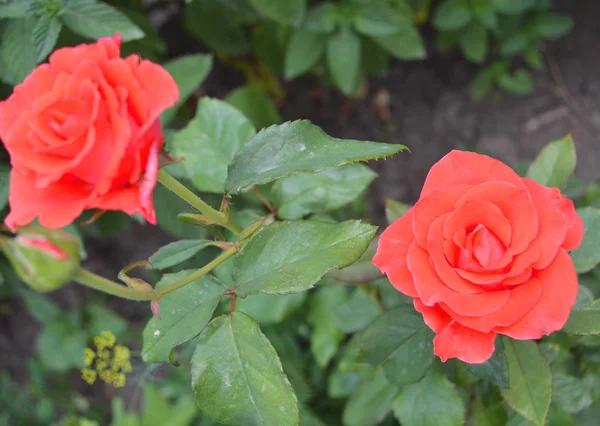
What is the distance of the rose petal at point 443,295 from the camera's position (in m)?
0.63

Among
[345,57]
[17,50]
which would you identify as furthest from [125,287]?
[345,57]

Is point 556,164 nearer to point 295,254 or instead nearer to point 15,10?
point 295,254

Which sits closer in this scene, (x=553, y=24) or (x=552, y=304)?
(x=552, y=304)

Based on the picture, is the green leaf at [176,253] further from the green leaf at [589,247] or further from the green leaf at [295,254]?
the green leaf at [589,247]

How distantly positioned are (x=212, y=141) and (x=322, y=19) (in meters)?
0.72

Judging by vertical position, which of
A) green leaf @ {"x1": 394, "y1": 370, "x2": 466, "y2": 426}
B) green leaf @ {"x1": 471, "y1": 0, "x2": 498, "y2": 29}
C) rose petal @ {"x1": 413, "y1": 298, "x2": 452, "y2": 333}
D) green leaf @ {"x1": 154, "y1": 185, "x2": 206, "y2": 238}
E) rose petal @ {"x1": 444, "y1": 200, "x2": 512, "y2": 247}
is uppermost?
rose petal @ {"x1": 444, "y1": 200, "x2": 512, "y2": 247}

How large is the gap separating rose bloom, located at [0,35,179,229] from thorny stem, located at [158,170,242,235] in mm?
66

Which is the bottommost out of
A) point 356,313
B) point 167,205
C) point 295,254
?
point 356,313

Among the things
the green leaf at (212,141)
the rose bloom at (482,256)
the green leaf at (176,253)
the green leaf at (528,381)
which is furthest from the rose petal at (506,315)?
the green leaf at (212,141)

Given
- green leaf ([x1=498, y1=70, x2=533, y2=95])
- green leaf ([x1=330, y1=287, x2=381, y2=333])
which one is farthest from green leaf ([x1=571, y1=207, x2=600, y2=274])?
green leaf ([x1=498, y1=70, x2=533, y2=95])

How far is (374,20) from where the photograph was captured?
1617mm

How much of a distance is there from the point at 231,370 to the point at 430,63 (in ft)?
5.76

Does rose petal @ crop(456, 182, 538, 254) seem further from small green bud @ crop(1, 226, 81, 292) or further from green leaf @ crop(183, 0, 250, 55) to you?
green leaf @ crop(183, 0, 250, 55)

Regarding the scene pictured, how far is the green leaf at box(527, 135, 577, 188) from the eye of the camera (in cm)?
101
